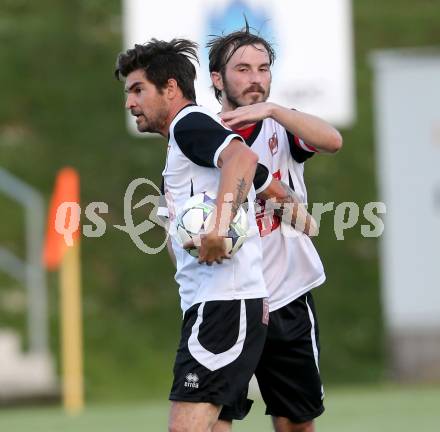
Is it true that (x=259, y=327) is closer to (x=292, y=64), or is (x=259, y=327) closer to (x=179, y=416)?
(x=179, y=416)

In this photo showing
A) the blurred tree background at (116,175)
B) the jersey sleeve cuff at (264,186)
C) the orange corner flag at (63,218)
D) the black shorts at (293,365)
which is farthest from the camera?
the blurred tree background at (116,175)

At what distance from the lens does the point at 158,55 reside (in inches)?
212

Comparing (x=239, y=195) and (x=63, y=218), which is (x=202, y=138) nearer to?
(x=239, y=195)

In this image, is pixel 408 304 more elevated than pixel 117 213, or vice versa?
pixel 117 213

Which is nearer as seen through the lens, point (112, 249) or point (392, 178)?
point (392, 178)

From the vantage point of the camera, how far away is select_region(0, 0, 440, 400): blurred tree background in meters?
14.9

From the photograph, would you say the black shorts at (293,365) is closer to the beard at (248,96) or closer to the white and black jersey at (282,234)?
the white and black jersey at (282,234)

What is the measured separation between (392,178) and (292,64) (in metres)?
2.12

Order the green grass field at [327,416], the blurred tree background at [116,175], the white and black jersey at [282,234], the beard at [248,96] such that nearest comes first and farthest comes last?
the beard at [248,96]
the white and black jersey at [282,234]
the green grass field at [327,416]
the blurred tree background at [116,175]

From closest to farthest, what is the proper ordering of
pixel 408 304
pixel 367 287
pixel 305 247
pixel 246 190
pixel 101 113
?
1. pixel 246 190
2. pixel 305 247
3. pixel 408 304
4. pixel 367 287
5. pixel 101 113

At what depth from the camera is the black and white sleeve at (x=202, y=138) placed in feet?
16.7

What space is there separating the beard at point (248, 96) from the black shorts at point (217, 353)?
98 centimetres

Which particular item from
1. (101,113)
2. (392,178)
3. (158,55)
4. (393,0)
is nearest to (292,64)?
(392,178)

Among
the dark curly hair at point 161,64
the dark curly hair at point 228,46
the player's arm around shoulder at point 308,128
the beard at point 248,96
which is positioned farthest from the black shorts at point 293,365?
the dark curly hair at point 161,64
